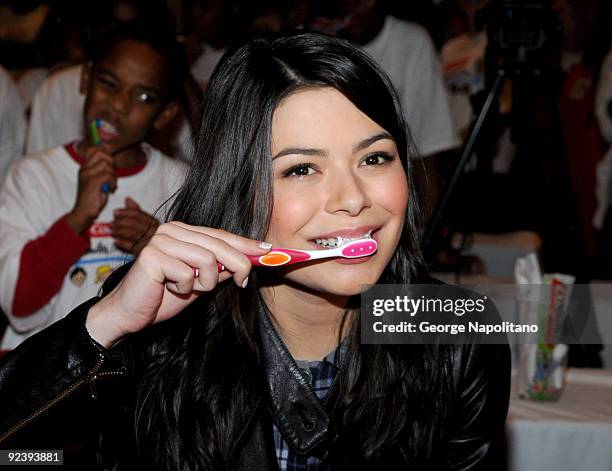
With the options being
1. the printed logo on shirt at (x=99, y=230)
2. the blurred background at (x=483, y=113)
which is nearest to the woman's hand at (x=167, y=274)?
the blurred background at (x=483, y=113)

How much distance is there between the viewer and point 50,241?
195cm

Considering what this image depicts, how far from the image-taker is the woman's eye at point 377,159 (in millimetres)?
1285

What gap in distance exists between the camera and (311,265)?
4.19 ft

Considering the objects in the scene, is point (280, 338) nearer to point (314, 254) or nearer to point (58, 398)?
point (314, 254)

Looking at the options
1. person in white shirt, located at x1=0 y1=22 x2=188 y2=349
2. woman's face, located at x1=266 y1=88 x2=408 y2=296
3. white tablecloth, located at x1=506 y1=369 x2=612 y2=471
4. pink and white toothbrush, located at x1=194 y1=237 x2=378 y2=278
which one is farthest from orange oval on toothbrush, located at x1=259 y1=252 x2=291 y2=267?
white tablecloth, located at x1=506 y1=369 x2=612 y2=471

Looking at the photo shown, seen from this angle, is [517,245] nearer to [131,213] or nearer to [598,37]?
[131,213]

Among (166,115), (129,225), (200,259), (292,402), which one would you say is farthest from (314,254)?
(166,115)

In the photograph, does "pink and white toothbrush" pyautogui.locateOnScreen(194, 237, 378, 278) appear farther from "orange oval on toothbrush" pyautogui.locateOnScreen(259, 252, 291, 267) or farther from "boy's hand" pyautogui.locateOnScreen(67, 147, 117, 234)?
"boy's hand" pyautogui.locateOnScreen(67, 147, 117, 234)

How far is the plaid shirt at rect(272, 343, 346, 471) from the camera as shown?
1.35 m

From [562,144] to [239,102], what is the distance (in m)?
1.16

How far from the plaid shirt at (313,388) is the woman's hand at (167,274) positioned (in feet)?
0.98

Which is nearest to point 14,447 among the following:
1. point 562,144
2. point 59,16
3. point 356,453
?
point 356,453

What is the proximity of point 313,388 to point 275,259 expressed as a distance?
1.13 ft

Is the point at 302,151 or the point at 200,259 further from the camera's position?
the point at 302,151
